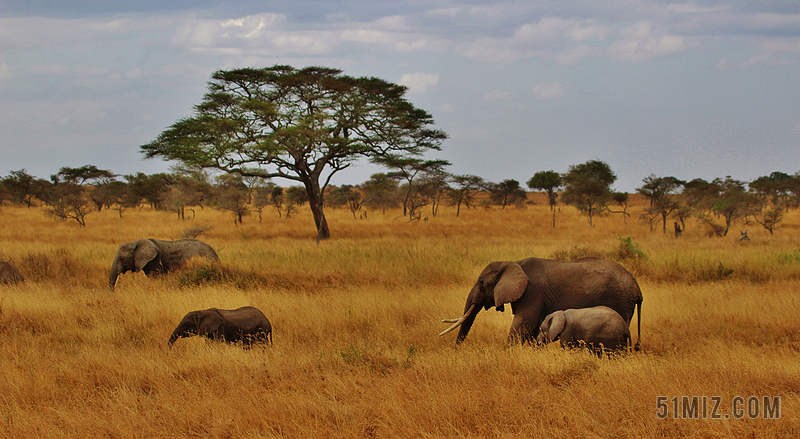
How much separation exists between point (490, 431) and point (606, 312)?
8.40ft

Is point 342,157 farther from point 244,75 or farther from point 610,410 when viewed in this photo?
point 610,410

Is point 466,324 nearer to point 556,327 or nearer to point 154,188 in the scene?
point 556,327

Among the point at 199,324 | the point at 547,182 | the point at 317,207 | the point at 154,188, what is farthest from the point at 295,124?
the point at 547,182

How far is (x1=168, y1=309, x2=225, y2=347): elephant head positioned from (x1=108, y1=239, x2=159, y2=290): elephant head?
481 cm

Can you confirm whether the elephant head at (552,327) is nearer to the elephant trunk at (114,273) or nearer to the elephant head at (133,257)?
the elephant head at (133,257)

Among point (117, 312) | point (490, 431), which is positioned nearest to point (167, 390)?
point (490, 431)

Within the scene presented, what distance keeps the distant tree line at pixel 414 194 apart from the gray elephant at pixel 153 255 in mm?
14529

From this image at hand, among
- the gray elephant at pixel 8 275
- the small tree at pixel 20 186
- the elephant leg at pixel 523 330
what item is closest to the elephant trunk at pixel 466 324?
the elephant leg at pixel 523 330

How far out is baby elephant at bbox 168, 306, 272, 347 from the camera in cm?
565

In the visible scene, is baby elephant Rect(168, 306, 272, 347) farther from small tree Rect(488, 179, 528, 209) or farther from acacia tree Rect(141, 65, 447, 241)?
small tree Rect(488, 179, 528, 209)

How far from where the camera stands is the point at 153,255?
9.80 metres

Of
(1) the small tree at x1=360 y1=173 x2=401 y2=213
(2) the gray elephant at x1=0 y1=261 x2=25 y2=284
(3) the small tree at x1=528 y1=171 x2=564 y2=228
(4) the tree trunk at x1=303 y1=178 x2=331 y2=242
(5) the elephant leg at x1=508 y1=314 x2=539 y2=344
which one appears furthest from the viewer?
(3) the small tree at x1=528 y1=171 x2=564 y2=228

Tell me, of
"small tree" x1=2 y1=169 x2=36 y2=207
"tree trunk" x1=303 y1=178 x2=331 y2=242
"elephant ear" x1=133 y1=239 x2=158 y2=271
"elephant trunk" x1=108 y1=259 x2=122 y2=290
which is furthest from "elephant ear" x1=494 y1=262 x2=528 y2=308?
"small tree" x1=2 y1=169 x2=36 y2=207

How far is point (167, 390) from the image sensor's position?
13.7 ft
